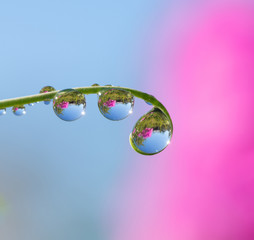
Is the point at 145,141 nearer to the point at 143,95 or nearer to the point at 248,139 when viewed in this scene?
the point at 143,95

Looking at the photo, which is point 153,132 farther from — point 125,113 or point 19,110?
point 19,110

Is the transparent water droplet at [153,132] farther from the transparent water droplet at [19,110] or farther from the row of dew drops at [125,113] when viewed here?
the transparent water droplet at [19,110]

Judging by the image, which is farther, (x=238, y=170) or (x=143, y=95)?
(x=238, y=170)

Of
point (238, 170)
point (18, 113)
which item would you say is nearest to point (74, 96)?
point (18, 113)

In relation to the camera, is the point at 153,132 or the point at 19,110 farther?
the point at 19,110

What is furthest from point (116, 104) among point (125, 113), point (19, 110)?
point (19, 110)
